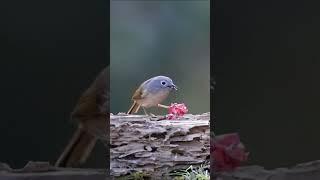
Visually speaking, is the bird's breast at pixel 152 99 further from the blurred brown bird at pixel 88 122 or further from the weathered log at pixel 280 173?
the weathered log at pixel 280 173

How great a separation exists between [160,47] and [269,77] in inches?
34.5

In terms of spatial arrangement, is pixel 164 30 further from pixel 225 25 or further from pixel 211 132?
pixel 211 132

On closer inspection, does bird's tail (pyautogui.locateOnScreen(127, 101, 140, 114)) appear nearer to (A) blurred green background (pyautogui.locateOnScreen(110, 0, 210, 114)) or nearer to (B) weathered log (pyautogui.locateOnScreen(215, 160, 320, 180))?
(A) blurred green background (pyautogui.locateOnScreen(110, 0, 210, 114))

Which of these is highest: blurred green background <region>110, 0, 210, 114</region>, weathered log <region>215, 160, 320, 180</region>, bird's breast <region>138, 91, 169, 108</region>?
blurred green background <region>110, 0, 210, 114</region>

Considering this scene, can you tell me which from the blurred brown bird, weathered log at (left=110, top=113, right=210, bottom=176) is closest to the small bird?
weathered log at (left=110, top=113, right=210, bottom=176)

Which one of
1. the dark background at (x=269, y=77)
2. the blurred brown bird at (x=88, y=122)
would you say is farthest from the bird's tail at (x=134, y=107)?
the dark background at (x=269, y=77)

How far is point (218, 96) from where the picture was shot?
3.02 m

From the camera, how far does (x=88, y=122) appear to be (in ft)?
9.85

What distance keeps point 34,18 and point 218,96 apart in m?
1.17

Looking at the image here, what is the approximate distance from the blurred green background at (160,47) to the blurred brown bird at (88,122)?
541mm

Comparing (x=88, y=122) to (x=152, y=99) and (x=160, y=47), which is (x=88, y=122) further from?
(x=160, y=47)

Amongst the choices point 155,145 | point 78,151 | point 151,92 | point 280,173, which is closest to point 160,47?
point 151,92

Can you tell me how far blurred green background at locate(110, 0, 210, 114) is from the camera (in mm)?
3555

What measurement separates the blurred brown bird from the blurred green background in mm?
541
